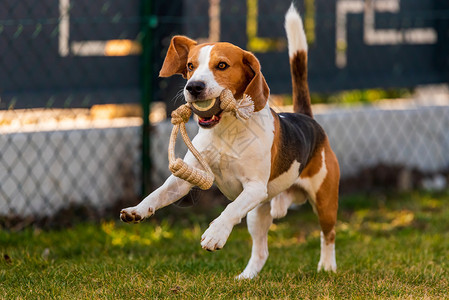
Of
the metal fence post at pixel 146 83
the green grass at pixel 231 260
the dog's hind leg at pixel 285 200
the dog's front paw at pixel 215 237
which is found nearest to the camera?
the dog's front paw at pixel 215 237

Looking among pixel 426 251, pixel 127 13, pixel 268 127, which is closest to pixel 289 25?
pixel 268 127

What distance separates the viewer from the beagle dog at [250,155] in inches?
135

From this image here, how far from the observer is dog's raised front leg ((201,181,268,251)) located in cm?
327

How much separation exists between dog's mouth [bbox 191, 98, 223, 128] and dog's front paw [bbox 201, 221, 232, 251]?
1.58 feet

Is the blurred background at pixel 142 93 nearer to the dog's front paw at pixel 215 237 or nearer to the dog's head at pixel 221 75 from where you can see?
the dog's head at pixel 221 75

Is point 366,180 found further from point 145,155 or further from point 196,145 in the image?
point 196,145

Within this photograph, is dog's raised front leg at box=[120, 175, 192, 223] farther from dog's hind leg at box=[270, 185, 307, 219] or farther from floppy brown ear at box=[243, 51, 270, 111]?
dog's hind leg at box=[270, 185, 307, 219]

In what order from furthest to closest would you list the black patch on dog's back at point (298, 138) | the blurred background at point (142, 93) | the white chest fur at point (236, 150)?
the blurred background at point (142, 93) → the black patch on dog's back at point (298, 138) → the white chest fur at point (236, 150)

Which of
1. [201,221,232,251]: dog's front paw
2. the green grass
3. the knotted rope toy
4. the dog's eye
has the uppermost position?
the dog's eye

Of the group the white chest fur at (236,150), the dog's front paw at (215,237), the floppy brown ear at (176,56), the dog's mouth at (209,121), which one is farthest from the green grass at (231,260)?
the floppy brown ear at (176,56)

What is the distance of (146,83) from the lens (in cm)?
604

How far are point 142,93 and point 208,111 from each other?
9.05 feet

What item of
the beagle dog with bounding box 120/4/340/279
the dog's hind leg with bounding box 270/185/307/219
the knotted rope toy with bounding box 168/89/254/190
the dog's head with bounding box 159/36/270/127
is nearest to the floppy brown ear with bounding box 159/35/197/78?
the beagle dog with bounding box 120/4/340/279

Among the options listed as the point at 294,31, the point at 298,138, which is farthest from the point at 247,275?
the point at 294,31
